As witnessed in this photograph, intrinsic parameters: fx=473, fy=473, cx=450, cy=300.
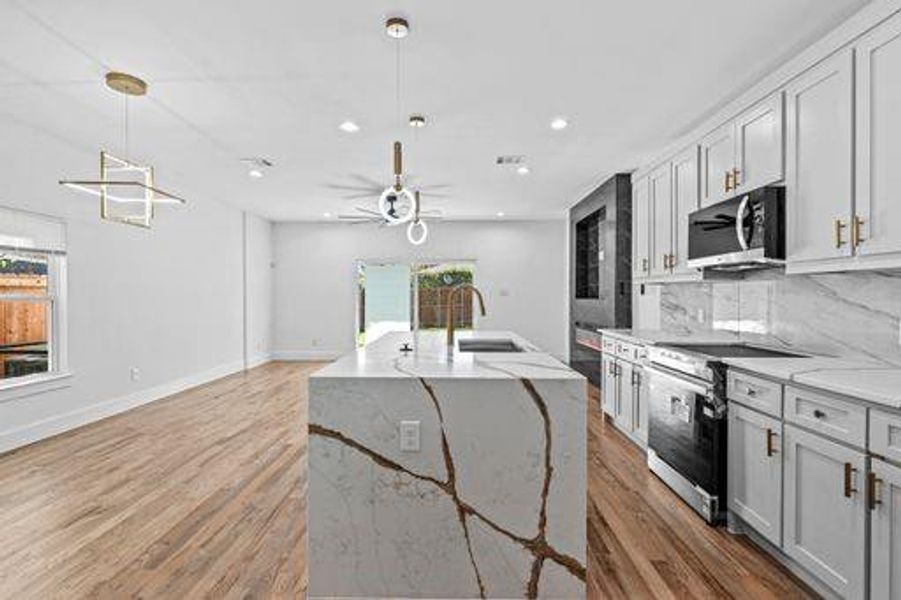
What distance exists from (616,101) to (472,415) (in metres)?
2.76

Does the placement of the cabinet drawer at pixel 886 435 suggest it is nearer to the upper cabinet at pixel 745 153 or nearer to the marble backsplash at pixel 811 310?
the marble backsplash at pixel 811 310

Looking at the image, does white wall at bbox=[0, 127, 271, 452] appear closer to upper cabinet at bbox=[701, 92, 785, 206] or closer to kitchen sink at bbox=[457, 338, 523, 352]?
kitchen sink at bbox=[457, 338, 523, 352]

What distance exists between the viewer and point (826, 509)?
1.88m

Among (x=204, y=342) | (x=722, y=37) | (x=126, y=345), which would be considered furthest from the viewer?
(x=204, y=342)

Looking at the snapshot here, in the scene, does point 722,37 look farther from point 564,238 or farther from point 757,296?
point 564,238

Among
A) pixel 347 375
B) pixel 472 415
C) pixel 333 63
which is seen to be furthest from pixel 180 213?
pixel 472 415

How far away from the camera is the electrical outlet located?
1868 mm

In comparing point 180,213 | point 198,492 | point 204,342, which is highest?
point 180,213

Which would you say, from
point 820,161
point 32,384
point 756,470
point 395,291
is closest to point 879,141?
point 820,161

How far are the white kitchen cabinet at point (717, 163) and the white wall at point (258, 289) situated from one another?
22.7 ft

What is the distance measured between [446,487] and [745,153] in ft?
9.13

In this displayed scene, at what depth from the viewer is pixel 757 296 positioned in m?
3.30

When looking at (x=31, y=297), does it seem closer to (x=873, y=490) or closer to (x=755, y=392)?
(x=755, y=392)

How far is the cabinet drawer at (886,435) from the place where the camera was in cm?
159
